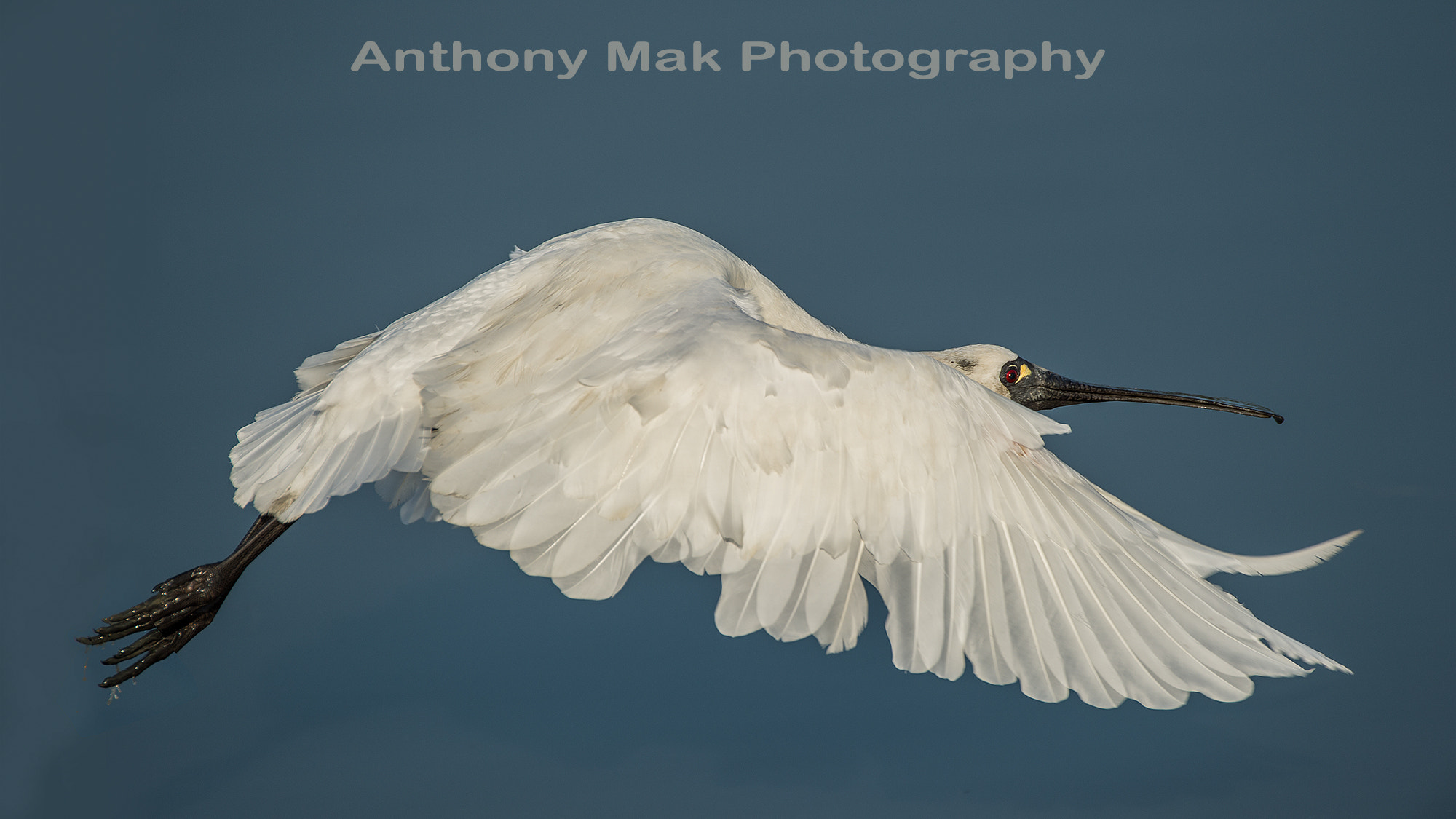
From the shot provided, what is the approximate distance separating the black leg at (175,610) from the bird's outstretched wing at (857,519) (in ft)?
2.96

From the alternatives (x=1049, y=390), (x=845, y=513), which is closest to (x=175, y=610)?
(x=845, y=513)

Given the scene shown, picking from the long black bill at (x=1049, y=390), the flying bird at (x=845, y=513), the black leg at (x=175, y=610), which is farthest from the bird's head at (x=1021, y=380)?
the black leg at (x=175, y=610)

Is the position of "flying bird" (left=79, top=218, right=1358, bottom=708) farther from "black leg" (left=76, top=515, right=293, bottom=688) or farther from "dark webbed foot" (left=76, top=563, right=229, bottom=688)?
"dark webbed foot" (left=76, top=563, right=229, bottom=688)

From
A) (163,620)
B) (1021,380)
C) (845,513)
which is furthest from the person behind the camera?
(1021,380)

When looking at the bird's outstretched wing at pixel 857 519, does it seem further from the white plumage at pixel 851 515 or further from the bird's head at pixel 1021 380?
the bird's head at pixel 1021 380

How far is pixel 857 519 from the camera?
2.71 m

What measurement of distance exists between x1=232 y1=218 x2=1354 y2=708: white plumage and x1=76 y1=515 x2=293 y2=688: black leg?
1.77ft

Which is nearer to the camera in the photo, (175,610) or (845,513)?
(845,513)

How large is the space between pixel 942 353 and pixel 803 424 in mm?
1873

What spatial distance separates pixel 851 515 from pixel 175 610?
2.10m

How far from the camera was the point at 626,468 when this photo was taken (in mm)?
2760

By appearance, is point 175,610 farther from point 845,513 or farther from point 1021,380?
point 1021,380

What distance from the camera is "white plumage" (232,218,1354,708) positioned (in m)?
2.69

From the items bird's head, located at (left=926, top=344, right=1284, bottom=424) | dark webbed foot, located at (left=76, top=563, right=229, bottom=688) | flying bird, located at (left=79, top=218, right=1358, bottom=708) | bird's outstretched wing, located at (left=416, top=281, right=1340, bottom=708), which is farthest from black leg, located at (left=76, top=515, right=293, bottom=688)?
bird's head, located at (left=926, top=344, right=1284, bottom=424)
